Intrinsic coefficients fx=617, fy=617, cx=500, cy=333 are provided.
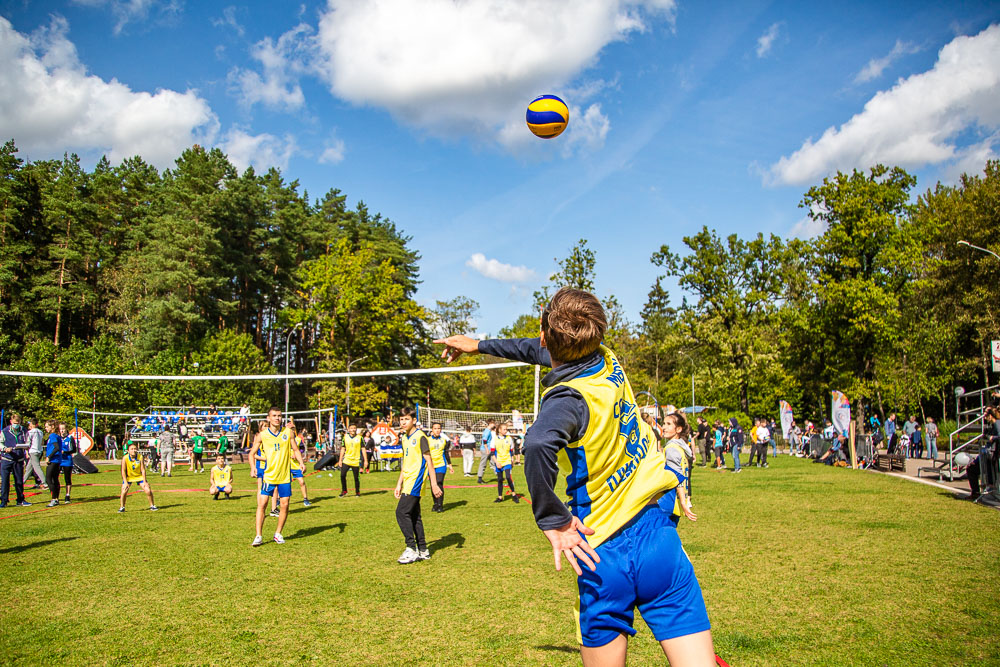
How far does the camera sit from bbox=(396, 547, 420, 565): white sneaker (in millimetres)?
8734

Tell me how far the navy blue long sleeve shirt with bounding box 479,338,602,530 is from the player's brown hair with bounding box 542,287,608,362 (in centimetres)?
8

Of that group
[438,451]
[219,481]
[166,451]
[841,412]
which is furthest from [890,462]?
[166,451]

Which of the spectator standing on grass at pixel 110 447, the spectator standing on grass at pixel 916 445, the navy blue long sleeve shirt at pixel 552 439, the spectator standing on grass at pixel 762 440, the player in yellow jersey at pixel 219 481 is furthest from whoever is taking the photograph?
the spectator standing on grass at pixel 110 447

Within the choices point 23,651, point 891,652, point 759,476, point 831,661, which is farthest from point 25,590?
point 759,476

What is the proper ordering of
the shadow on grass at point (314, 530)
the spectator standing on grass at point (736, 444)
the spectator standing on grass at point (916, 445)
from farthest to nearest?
1. the spectator standing on grass at point (916, 445)
2. the spectator standing on grass at point (736, 444)
3. the shadow on grass at point (314, 530)

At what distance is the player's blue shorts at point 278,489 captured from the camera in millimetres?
9977

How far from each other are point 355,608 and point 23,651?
9.46ft

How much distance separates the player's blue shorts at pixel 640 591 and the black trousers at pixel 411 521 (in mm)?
6766

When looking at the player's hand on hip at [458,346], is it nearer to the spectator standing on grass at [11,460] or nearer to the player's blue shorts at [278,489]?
the player's blue shorts at [278,489]

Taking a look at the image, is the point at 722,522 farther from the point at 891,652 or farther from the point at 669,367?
the point at 669,367

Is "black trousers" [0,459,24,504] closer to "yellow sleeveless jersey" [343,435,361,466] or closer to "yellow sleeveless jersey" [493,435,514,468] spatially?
"yellow sleeveless jersey" [343,435,361,466]

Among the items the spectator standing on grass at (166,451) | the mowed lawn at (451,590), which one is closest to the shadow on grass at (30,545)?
the mowed lawn at (451,590)

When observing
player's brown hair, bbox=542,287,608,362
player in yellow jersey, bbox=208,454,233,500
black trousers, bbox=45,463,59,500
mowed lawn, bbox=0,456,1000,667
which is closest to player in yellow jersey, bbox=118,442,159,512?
mowed lawn, bbox=0,456,1000,667

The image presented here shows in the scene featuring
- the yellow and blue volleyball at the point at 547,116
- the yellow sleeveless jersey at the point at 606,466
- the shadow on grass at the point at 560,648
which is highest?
the yellow and blue volleyball at the point at 547,116
